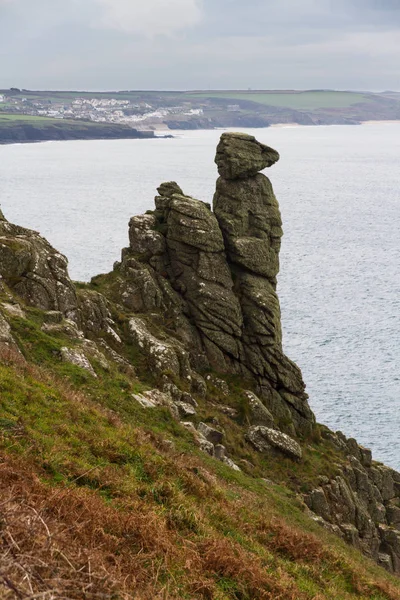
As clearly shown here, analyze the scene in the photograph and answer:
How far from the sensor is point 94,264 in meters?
105

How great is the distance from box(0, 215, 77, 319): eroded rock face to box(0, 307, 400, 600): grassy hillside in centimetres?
1205

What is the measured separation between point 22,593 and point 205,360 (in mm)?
39560

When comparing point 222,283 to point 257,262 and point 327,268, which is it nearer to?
point 257,262

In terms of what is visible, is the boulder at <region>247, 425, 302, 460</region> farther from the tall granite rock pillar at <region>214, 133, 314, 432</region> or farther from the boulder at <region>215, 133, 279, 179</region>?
the boulder at <region>215, 133, 279, 179</region>

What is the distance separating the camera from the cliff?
14.8m

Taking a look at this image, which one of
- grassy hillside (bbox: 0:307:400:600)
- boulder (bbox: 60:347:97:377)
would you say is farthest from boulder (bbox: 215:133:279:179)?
grassy hillside (bbox: 0:307:400:600)

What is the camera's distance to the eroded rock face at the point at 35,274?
40531 mm

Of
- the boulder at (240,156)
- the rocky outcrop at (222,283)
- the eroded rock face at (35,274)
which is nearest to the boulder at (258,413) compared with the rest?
the rocky outcrop at (222,283)

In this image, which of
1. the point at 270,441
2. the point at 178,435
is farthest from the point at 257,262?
the point at 178,435

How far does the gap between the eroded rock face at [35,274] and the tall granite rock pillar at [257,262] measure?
601 inches

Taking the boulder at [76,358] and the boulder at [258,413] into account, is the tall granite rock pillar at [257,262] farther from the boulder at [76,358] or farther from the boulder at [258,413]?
the boulder at [76,358]

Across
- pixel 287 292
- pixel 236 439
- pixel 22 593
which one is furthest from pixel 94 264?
pixel 22 593

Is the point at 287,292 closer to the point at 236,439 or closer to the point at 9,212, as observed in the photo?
the point at 236,439

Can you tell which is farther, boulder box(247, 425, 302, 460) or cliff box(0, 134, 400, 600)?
boulder box(247, 425, 302, 460)
